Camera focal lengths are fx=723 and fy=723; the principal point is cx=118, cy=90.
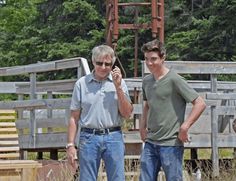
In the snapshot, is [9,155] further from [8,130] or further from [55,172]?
[55,172]

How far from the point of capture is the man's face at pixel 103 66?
610cm

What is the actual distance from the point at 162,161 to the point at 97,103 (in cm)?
75

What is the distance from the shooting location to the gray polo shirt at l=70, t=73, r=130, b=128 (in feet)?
20.2

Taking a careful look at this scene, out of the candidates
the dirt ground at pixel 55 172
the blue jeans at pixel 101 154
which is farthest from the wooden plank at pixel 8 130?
the blue jeans at pixel 101 154

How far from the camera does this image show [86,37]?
3225cm

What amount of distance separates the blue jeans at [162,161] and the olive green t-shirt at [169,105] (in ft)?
0.21

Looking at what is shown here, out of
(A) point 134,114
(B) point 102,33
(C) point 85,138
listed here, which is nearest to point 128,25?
(A) point 134,114

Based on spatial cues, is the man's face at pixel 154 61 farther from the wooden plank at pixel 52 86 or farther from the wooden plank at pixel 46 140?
the wooden plank at pixel 46 140

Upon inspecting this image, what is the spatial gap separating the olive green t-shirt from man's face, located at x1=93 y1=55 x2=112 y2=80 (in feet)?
1.37

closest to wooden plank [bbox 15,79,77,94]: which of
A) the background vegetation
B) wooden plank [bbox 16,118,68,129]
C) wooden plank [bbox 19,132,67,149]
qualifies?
wooden plank [bbox 16,118,68,129]

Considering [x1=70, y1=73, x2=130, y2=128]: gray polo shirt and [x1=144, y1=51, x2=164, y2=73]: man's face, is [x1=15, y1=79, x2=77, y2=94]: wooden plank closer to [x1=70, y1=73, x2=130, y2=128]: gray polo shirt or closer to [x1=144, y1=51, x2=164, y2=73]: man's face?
[x1=70, y1=73, x2=130, y2=128]: gray polo shirt

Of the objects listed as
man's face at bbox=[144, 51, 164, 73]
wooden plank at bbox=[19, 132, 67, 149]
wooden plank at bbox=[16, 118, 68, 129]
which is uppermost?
man's face at bbox=[144, 51, 164, 73]

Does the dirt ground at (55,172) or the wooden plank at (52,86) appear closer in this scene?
the dirt ground at (55,172)

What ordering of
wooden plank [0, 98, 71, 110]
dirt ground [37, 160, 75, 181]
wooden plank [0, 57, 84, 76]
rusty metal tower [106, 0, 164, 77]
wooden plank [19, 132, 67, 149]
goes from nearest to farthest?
1. dirt ground [37, 160, 75, 181]
2. wooden plank [0, 57, 84, 76]
3. wooden plank [0, 98, 71, 110]
4. wooden plank [19, 132, 67, 149]
5. rusty metal tower [106, 0, 164, 77]
